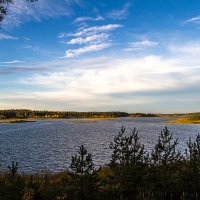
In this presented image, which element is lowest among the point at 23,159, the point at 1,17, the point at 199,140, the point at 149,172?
the point at 23,159

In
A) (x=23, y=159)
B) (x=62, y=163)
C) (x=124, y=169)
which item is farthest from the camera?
(x=23, y=159)

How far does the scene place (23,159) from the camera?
4684 centimetres

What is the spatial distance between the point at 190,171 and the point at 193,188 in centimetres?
141

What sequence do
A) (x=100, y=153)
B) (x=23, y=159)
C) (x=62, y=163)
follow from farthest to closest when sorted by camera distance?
(x=100, y=153) < (x=23, y=159) < (x=62, y=163)

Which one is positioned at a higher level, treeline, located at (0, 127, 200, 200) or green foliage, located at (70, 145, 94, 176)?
green foliage, located at (70, 145, 94, 176)

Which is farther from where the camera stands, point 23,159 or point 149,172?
point 23,159

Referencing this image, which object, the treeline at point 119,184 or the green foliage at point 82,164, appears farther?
the green foliage at point 82,164

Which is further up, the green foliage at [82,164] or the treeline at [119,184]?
the green foliage at [82,164]

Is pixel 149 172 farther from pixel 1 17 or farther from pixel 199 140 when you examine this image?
pixel 1 17

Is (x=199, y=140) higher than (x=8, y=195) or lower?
higher

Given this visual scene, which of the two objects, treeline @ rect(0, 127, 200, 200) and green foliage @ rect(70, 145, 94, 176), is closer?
treeline @ rect(0, 127, 200, 200)

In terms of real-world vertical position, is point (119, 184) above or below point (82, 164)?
below

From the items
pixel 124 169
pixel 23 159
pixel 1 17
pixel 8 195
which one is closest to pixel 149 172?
pixel 124 169

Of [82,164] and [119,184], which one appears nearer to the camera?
[82,164]
